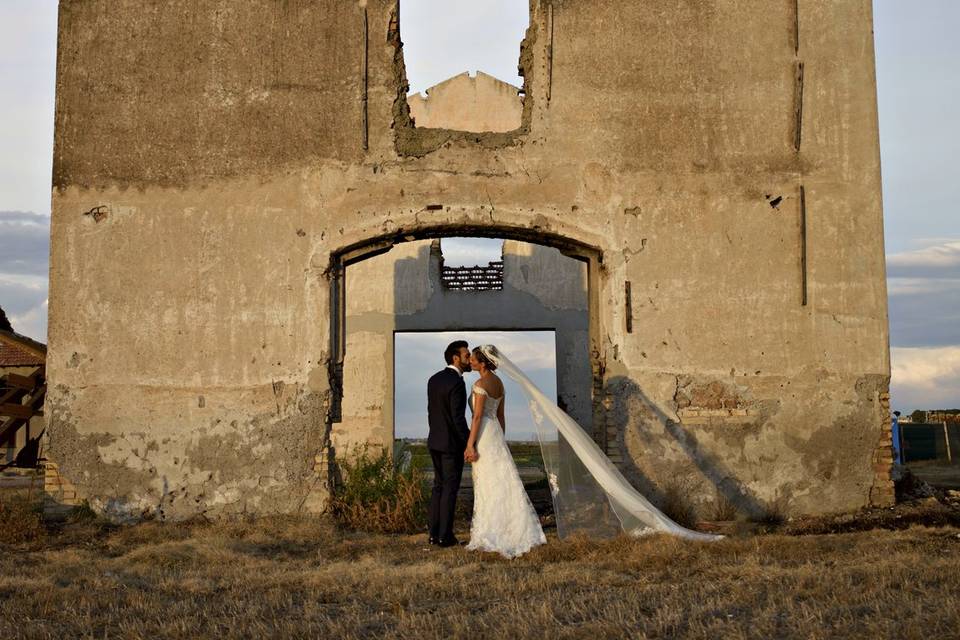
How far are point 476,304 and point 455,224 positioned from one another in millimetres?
7698

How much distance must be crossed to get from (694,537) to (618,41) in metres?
4.67

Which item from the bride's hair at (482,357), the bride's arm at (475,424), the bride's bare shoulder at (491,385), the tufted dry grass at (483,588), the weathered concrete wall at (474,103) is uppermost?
the weathered concrete wall at (474,103)

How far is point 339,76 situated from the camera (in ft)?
29.0

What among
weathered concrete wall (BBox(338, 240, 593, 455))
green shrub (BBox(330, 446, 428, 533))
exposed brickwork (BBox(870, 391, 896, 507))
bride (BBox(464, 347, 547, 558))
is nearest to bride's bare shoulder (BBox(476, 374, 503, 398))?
bride (BBox(464, 347, 547, 558))

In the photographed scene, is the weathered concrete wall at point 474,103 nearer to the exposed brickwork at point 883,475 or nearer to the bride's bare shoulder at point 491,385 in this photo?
the exposed brickwork at point 883,475

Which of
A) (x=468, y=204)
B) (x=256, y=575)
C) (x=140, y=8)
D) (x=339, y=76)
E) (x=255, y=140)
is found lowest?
(x=256, y=575)

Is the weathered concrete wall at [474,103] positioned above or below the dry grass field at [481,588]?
above

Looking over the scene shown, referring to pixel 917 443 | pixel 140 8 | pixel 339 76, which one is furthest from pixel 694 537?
pixel 917 443

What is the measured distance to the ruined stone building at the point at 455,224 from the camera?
8500 mm

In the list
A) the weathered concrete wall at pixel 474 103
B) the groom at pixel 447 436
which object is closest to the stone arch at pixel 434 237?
the groom at pixel 447 436

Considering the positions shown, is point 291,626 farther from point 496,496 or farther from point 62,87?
point 62,87

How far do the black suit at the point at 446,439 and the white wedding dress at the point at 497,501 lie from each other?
0.67ft

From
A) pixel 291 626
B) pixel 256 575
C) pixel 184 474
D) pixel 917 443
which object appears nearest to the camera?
pixel 291 626

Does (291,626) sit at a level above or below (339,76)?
below
